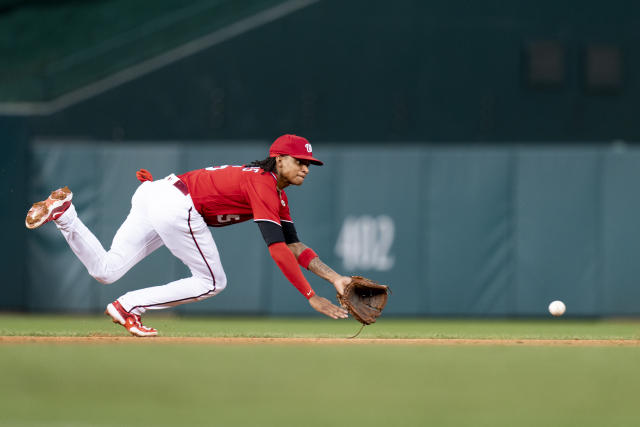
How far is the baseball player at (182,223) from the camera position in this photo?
6668 millimetres

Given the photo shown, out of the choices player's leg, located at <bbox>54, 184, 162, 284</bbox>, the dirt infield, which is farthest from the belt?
the dirt infield

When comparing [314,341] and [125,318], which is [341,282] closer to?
[314,341]

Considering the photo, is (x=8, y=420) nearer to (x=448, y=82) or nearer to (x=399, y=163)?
(x=399, y=163)

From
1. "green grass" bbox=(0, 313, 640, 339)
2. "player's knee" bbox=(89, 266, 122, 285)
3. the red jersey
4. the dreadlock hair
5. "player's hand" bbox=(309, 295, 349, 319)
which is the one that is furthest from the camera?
"green grass" bbox=(0, 313, 640, 339)

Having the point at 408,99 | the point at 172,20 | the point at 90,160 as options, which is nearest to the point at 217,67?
the point at 172,20

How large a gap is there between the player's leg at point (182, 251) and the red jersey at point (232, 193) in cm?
10

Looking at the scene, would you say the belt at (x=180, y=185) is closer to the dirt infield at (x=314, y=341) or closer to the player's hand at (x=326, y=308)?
the dirt infield at (x=314, y=341)

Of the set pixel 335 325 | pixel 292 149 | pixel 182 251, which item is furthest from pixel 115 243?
pixel 335 325

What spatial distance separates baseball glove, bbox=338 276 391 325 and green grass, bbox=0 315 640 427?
0.39 metres

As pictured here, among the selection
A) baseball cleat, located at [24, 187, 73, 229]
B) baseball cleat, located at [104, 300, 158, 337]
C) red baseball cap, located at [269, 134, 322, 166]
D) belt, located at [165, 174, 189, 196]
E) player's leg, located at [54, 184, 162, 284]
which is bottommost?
baseball cleat, located at [104, 300, 158, 337]

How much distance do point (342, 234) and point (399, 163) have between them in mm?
1162

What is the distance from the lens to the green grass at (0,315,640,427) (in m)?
4.51

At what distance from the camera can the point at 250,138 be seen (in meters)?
16.2

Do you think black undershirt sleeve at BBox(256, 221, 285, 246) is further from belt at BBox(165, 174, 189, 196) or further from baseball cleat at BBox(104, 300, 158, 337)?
baseball cleat at BBox(104, 300, 158, 337)
